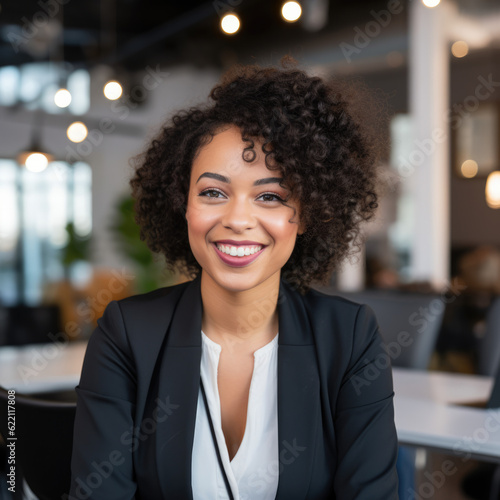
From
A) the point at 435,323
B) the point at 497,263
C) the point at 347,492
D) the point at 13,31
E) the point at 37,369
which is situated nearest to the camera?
the point at 347,492

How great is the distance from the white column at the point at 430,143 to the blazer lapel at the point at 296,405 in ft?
13.8

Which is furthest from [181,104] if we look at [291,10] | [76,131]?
[291,10]

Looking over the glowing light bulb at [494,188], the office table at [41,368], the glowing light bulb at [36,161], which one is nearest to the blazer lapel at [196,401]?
the office table at [41,368]

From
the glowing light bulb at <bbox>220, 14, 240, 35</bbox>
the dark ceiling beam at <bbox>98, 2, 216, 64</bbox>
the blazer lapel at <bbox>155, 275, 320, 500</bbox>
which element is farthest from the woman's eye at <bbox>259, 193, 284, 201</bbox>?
the dark ceiling beam at <bbox>98, 2, 216, 64</bbox>

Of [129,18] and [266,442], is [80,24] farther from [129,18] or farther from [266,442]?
[266,442]

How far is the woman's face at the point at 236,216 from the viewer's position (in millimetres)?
1235

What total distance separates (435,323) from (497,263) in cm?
295

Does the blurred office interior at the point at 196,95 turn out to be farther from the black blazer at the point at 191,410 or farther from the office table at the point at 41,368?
the black blazer at the point at 191,410

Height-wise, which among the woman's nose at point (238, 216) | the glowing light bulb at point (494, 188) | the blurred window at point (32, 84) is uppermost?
the blurred window at point (32, 84)

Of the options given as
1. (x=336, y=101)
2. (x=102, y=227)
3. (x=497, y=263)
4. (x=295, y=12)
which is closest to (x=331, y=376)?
(x=336, y=101)

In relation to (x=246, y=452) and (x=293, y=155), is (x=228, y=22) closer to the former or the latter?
(x=293, y=155)

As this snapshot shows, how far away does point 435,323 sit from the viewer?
9.41 feet

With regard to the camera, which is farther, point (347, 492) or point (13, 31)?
point (13, 31)

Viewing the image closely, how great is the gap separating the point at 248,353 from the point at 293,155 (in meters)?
0.45
